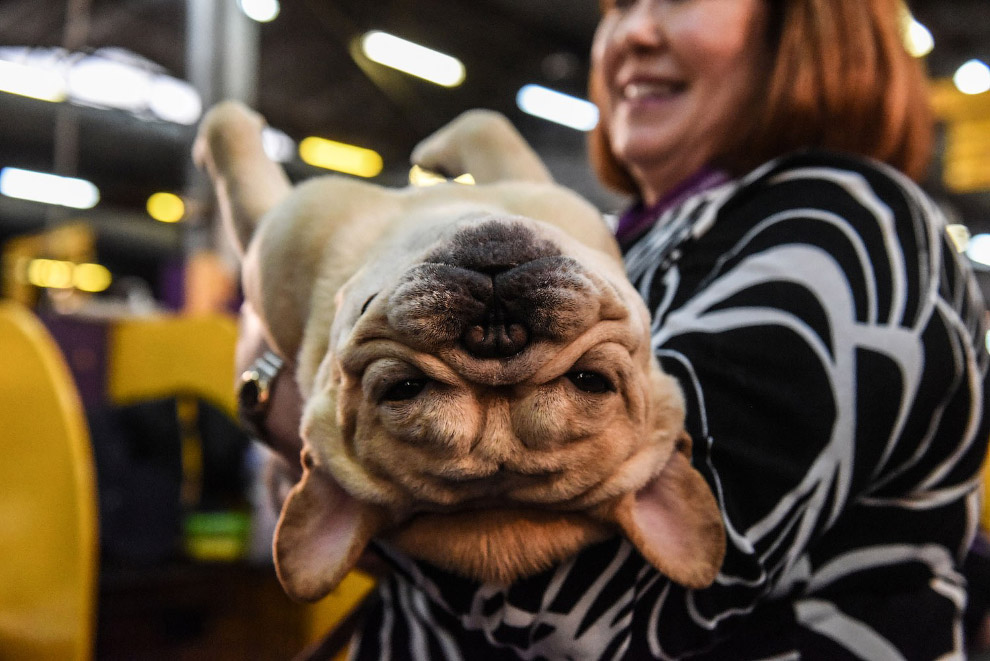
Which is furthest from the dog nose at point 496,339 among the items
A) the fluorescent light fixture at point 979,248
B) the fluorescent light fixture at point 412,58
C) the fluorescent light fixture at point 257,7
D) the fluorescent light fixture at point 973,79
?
the fluorescent light fixture at point 979,248

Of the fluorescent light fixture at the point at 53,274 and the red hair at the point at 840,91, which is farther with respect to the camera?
the fluorescent light fixture at the point at 53,274

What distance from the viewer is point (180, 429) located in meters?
2.82

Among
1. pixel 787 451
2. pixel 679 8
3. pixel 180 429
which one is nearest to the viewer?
pixel 787 451

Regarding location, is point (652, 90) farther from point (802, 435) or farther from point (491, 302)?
point (491, 302)

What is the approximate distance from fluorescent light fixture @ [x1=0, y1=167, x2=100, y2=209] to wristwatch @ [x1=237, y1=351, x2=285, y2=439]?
407 cm

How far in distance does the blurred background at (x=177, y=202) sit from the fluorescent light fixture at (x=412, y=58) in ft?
0.09

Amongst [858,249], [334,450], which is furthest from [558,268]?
[858,249]

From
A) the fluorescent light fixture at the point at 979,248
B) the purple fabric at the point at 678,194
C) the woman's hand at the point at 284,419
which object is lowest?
the fluorescent light fixture at the point at 979,248

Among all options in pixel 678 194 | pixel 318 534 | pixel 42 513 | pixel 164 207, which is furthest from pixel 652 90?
pixel 164 207

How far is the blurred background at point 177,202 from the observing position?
2445mm

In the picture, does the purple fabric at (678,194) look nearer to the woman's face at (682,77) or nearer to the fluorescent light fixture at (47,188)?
the woman's face at (682,77)

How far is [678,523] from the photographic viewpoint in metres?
0.73

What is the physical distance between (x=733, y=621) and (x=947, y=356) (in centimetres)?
40

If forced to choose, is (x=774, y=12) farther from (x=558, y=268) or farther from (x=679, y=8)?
(x=558, y=268)
